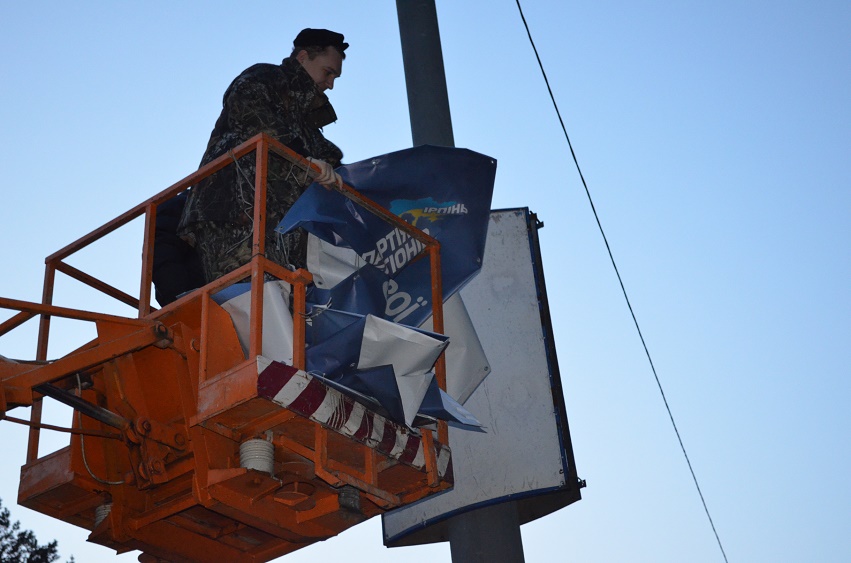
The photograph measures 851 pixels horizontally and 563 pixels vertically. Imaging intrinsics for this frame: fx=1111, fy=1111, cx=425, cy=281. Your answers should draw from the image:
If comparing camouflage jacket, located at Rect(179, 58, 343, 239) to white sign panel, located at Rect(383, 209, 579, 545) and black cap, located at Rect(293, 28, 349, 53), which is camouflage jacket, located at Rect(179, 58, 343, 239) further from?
white sign panel, located at Rect(383, 209, 579, 545)

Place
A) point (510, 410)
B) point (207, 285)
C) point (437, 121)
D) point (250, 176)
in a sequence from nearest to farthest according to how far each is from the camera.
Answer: point (207, 285), point (250, 176), point (437, 121), point (510, 410)

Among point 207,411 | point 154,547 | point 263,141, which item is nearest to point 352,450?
point 207,411

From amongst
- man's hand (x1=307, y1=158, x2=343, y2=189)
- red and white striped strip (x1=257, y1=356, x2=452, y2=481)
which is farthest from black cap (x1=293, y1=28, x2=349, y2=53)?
red and white striped strip (x1=257, y1=356, x2=452, y2=481)

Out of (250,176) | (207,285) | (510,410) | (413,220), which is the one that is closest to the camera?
(207,285)

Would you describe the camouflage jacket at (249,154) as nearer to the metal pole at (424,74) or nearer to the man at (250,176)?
the man at (250,176)

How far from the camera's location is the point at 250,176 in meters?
6.65

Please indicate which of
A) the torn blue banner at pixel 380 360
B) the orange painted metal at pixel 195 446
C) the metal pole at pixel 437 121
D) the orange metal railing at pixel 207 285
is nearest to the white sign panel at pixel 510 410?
the metal pole at pixel 437 121

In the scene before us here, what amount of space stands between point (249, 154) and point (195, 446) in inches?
73.3

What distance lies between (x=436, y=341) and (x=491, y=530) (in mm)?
2821

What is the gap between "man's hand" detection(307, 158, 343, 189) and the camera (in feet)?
21.8

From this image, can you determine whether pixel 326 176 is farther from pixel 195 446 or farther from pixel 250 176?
pixel 195 446

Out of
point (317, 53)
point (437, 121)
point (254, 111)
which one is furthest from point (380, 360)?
point (437, 121)

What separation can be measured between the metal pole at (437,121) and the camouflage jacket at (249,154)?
1847mm

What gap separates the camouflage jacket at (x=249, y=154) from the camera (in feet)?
22.1
